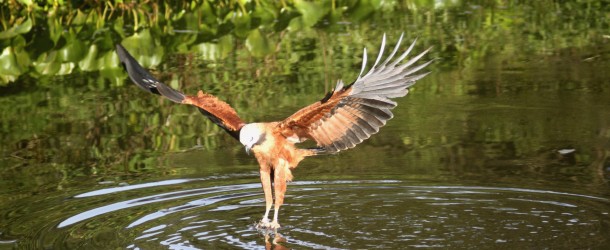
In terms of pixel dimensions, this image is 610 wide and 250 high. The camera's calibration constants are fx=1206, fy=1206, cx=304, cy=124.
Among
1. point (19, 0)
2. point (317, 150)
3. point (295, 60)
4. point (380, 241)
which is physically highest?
point (19, 0)

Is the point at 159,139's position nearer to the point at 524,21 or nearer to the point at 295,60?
the point at 295,60

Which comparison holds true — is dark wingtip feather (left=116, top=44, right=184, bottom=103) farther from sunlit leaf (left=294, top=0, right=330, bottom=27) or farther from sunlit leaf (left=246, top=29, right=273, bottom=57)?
sunlit leaf (left=294, top=0, right=330, bottom=27)

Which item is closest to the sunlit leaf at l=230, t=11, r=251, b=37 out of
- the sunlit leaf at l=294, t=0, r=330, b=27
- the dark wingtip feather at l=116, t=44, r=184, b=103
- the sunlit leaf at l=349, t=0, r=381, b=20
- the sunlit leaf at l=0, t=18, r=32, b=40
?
the sunlit leaf at l=294, t=0, r=330, b=27

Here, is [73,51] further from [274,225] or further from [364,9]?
[274,225]

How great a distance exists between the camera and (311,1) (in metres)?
15.5

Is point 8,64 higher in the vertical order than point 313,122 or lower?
higher

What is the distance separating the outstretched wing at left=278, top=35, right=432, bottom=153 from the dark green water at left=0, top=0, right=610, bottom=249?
442 mm

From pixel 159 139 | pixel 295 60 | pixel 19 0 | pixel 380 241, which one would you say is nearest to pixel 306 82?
pixel 295 60

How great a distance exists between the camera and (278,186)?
6867 millimetres

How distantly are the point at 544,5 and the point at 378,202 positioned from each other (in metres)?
8.80

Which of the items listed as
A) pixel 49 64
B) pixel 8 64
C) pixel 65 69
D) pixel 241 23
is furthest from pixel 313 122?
pixel 241 23

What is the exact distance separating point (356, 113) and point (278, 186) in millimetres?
608

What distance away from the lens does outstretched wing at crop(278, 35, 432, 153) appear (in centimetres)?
661

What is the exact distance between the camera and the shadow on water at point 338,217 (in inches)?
248
